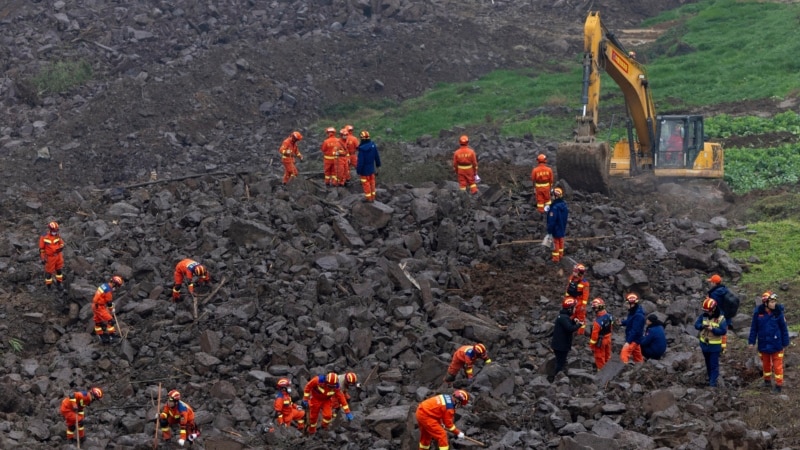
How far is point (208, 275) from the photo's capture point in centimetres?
2136

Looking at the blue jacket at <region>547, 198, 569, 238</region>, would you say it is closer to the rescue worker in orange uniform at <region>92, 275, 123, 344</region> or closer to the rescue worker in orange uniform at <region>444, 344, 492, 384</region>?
the rescue worker in orange uniform at <region>444, 344, 492, 384</region>

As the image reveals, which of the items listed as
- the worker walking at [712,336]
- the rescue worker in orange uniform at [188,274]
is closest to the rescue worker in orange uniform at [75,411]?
the rescue worker in orange uniform at [188,274]

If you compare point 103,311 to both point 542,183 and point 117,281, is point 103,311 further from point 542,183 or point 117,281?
point 542,183

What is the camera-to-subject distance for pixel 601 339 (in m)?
18.3

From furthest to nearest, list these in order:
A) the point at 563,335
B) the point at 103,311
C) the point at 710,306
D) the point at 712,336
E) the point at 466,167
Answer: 1. the point at 466,167
2. the point at 103,311
3. the point at 563,335
4. the point at 710,306
5. the point at 712,336

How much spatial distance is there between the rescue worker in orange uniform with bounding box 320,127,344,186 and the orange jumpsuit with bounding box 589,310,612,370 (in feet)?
25.6

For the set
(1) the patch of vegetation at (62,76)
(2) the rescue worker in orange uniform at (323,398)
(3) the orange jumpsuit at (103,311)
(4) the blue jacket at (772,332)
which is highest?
(4) the blue jacket at (772,332)

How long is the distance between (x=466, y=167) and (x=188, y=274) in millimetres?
6350

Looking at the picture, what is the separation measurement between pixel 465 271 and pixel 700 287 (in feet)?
14.1

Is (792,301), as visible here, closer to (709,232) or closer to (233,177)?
(709,232)

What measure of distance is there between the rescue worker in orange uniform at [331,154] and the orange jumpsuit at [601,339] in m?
7.80

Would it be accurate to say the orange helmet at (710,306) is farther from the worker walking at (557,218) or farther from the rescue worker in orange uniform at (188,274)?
the rescue worker in orange uniform at (188,274)

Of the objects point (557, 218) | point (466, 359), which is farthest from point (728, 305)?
point (557, 218)

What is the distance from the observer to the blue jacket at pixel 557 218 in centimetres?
2153
